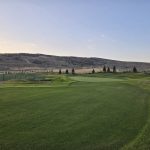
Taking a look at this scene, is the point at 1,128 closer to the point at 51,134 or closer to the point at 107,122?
the point at 51,134

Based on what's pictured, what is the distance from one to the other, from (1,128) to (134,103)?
10.1 meters

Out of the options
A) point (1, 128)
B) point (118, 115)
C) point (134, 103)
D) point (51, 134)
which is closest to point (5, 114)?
point (1, 128)

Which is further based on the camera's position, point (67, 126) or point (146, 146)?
point (67, 126)

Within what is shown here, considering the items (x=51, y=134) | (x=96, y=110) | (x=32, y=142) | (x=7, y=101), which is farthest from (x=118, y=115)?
(x=7, y=101)

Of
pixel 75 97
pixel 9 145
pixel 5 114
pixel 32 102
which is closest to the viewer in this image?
pixel 9 145

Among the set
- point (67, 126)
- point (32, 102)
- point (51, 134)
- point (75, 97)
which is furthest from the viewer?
point (75, 97)

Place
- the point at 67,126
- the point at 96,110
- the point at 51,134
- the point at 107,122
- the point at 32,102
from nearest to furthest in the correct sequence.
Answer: the point at 51,134
the point at 67,126
the point at 107,122
the point at 96,110
the point at 32,102

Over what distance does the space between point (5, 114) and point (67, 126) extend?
382 centimetres

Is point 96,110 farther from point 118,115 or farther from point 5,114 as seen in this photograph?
point 5,114

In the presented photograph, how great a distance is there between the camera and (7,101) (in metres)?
20.4

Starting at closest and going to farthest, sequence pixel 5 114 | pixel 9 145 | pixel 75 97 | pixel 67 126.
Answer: pixel 9 145 < pixel 67 126 < pixel 5 114 < pixel 75 97

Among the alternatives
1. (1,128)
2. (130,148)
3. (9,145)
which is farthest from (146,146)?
(1,128)

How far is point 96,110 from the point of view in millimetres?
17438

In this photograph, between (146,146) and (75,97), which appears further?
(75,97)
